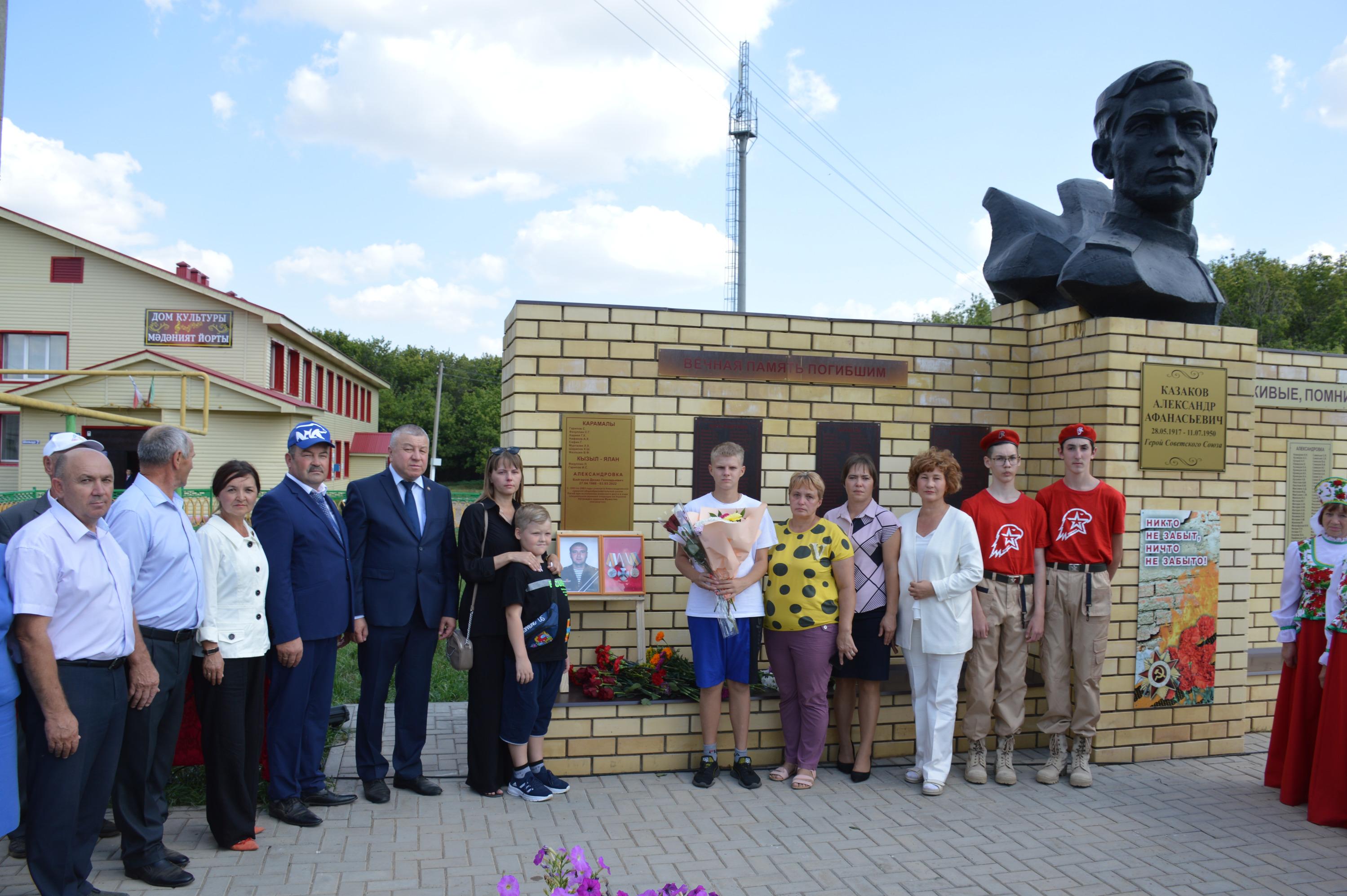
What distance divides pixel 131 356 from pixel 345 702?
54.6ft

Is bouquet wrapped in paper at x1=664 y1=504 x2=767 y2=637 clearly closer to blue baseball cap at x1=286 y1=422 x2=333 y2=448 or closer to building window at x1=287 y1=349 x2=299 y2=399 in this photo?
blue baseball cap at x1=286 y1=422 x2=333 y2=448

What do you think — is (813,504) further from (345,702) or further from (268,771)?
(345,702)

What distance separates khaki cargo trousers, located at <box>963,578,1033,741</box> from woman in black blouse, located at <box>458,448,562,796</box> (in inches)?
89.8

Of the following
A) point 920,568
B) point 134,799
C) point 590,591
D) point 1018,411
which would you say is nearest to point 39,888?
point 134,799

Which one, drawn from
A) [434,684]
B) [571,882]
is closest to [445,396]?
[434,684]

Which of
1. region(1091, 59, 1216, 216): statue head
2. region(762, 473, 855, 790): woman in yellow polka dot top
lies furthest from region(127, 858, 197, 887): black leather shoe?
region(1091, 59, 1216, 216): statue head

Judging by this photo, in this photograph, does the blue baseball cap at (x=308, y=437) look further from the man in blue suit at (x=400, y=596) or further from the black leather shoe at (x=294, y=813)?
the black leather shoe at (x=294, y=813)

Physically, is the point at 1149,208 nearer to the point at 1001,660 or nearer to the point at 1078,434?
the point at 1078,434

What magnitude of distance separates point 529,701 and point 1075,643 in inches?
115

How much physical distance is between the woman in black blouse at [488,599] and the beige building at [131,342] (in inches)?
728

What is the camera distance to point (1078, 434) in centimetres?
487

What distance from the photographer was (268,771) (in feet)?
13.9

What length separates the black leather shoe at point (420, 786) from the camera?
4.50 meters

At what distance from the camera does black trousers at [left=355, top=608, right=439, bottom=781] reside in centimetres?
442
